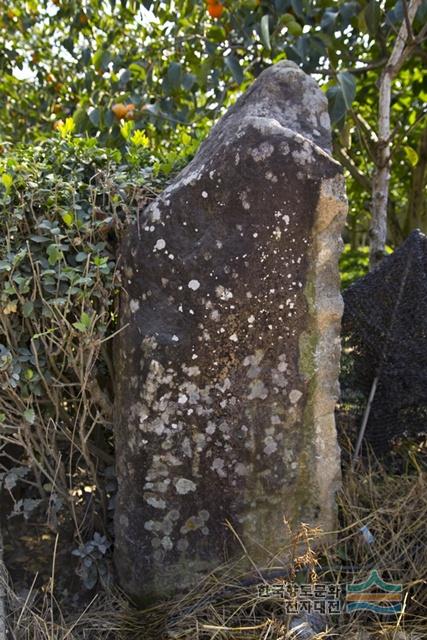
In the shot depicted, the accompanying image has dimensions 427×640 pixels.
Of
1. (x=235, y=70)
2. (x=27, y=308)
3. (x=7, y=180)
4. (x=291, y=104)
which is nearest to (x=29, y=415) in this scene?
(x=27, y=308)

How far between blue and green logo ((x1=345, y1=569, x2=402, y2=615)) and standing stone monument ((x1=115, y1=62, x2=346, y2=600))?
0.86 feet

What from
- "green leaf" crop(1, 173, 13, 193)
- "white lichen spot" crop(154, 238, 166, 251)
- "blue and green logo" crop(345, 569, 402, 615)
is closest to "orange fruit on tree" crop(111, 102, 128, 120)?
"green leaf" crop(1, 173, 13, 193)

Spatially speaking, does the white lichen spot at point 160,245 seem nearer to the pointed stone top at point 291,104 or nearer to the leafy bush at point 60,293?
the leafy bush at point 60,293

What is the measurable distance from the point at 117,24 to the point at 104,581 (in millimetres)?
3769

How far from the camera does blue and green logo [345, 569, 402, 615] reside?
225 cm

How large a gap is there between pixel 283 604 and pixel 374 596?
29 cm

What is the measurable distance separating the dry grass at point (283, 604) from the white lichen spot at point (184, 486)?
10.8 inches

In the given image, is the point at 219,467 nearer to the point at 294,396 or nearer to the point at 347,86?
the point at 294,396

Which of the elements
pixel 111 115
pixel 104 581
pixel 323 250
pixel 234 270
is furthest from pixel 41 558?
pixel 111 115

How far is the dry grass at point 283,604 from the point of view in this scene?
7.13 feet

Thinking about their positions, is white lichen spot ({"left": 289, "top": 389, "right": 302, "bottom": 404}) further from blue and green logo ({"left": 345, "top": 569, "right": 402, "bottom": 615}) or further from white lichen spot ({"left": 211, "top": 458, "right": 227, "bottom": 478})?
blue and green logo ({"left": 345, "top": 569, "right": 402, "bottom": 615})

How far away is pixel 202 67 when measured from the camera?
142 inches

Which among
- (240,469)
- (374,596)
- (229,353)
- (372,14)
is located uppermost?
(372,14)

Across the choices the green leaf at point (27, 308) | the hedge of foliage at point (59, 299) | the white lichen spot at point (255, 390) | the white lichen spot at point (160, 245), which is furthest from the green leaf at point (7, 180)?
the white lichen spot at point (255, 390)
